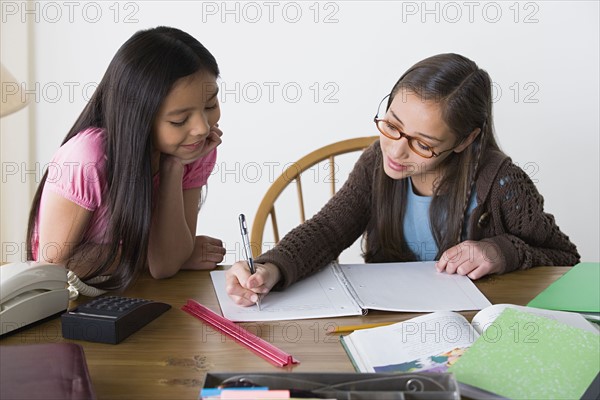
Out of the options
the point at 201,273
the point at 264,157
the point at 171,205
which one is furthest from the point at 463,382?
the point at 264,157

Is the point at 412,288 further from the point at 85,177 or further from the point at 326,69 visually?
the point at 326,69

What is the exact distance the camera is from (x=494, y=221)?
5.33 ft

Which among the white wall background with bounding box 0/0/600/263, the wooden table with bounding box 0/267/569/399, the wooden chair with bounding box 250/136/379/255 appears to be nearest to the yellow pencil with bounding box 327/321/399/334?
the wooden table with bounding box 0/267/569/399

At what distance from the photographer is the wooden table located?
99cm

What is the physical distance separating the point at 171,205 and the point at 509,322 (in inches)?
28.5

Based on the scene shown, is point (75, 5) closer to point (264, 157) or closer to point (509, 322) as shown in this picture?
point (264, 157)

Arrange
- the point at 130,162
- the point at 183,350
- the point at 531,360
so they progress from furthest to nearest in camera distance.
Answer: the point at 130,162, the point at 183,350, the point at 531,360

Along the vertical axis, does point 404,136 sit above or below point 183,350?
above

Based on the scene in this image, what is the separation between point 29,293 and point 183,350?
0.25m

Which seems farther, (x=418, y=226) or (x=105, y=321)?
(x=418, y=226)

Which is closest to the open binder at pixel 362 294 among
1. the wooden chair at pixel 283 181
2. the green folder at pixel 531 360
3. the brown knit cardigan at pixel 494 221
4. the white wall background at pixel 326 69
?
the brown knit cardigan at pixel 494 221

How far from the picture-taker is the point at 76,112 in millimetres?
2730

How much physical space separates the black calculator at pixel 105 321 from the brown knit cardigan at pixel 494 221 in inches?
15.9

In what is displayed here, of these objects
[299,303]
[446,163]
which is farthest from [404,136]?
[299,303]
